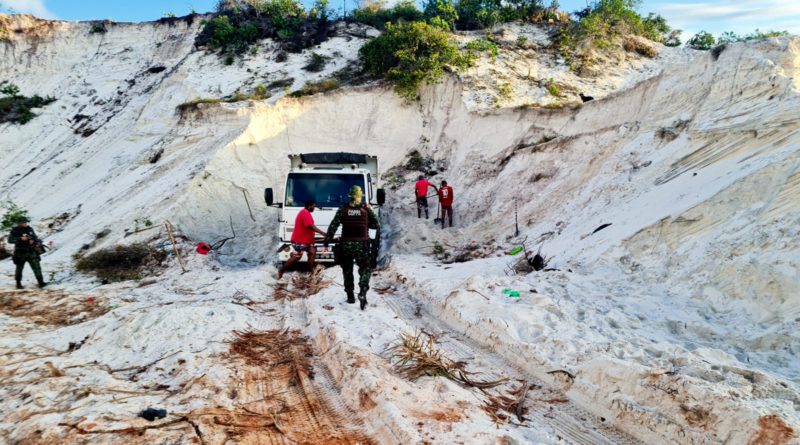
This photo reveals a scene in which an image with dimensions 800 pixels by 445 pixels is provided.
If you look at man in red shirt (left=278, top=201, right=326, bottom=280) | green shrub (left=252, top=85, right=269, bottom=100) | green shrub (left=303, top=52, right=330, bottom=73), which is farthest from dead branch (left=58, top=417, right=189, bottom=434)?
green shrub (left=303, top=52, right=330, bottom=73)

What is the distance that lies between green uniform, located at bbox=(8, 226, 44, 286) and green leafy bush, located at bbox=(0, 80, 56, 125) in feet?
51.8

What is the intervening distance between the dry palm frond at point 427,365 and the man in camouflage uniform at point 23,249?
8213 millimetres

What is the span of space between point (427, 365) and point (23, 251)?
8.85m

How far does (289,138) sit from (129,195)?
5374mm

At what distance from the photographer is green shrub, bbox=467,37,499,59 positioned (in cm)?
1980

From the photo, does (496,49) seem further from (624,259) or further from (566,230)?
(624,259)

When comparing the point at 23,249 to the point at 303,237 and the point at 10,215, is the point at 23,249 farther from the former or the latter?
the point at 10,215

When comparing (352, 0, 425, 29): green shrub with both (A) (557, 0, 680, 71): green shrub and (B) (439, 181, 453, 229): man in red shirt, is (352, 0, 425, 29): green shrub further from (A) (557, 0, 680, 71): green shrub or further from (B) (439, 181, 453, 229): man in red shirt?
(B) (439, 181, 453, 229): man in red shirt

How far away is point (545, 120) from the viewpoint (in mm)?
15289

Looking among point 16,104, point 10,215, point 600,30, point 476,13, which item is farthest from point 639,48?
point 16,104

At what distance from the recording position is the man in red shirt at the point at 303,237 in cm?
877

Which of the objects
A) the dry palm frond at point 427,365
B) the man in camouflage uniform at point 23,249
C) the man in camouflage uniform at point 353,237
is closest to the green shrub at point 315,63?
the man in camouflage uniform at point 23,249

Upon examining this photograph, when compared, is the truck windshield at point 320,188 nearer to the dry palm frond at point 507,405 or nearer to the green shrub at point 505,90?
the dry palm frond at point 507,405

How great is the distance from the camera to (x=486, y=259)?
10250 millimetres
